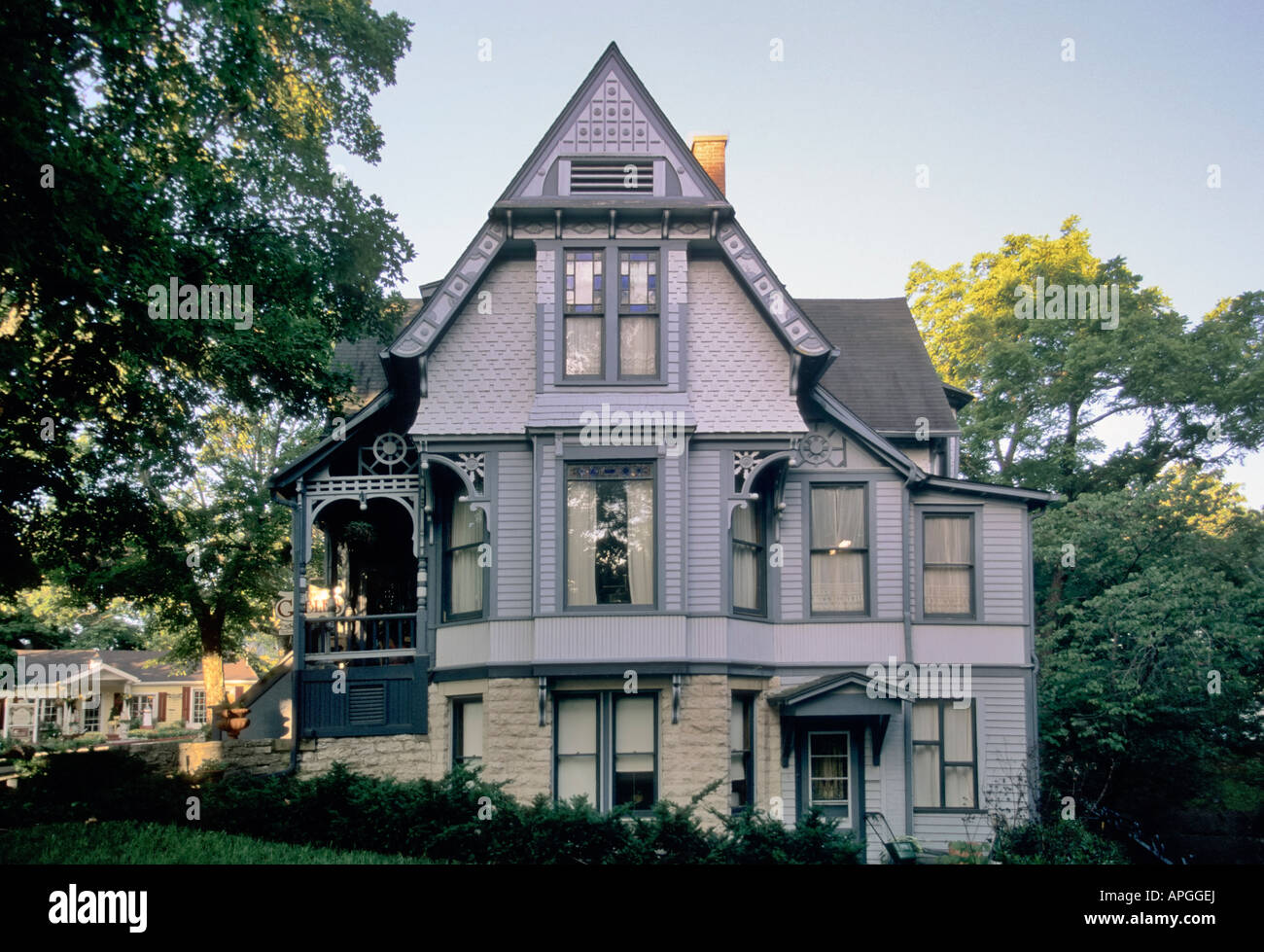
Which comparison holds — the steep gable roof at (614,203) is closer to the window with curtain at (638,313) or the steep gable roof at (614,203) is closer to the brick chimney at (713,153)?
the window with curtain at (638,313)

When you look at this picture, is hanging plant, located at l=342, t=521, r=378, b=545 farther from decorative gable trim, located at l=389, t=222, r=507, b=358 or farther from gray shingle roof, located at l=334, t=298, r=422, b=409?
decorative gable trim, located at l=389, t=222, r=507, b=358

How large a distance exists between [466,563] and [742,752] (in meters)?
5.71

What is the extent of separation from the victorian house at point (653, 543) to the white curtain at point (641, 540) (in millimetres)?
35

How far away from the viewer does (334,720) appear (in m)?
19.3

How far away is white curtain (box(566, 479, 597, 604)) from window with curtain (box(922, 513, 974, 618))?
6.32 meters

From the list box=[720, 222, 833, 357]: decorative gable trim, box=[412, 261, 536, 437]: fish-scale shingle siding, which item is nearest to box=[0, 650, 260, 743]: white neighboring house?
box=[412, 261, 536, 437]: fish-scale shingle siding

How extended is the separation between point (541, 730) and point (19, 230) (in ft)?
35.3

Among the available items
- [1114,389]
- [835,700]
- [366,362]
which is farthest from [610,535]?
[1114,389]

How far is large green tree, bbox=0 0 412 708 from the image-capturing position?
1670 cm

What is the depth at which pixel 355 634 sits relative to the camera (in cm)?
2231

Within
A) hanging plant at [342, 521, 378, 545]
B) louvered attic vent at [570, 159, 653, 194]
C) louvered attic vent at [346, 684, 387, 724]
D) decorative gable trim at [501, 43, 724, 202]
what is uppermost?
decorative gable trim at [501, 43, 724, 202]

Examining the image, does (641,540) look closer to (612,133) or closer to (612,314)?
(612,314)
